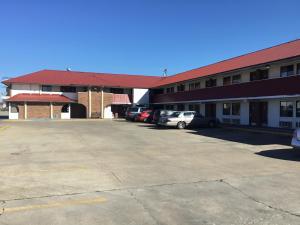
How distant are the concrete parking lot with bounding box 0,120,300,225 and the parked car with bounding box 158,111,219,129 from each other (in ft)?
45.3

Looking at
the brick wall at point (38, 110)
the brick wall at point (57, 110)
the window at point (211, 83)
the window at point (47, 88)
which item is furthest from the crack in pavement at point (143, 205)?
the window at point (47, 88)

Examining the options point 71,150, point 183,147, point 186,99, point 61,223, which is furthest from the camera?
point 186,99

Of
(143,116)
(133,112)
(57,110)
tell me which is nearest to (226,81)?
(143,116)

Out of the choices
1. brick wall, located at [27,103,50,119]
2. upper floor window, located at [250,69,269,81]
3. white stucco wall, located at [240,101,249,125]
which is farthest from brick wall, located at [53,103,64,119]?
upper floor window, located at [250,69,269,81]

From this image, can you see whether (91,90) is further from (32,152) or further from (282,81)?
(32,152)

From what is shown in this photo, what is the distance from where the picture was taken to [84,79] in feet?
169

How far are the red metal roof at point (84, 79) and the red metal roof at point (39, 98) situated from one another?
5.89 ft

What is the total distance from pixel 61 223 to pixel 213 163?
22.3ft

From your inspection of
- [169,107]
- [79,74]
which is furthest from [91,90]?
[169,107]

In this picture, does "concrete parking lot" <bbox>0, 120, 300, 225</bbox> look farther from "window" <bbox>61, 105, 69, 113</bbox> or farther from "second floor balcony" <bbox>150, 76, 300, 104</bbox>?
"window" <bbox>61, 105, 69, 113</bbox>

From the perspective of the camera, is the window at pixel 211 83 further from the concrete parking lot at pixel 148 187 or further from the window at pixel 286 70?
the concrete parking lot at pixel 148 187

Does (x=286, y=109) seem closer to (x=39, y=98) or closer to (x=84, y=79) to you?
(x=39, y=98)

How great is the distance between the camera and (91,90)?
5006cm

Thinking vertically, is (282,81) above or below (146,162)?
above
